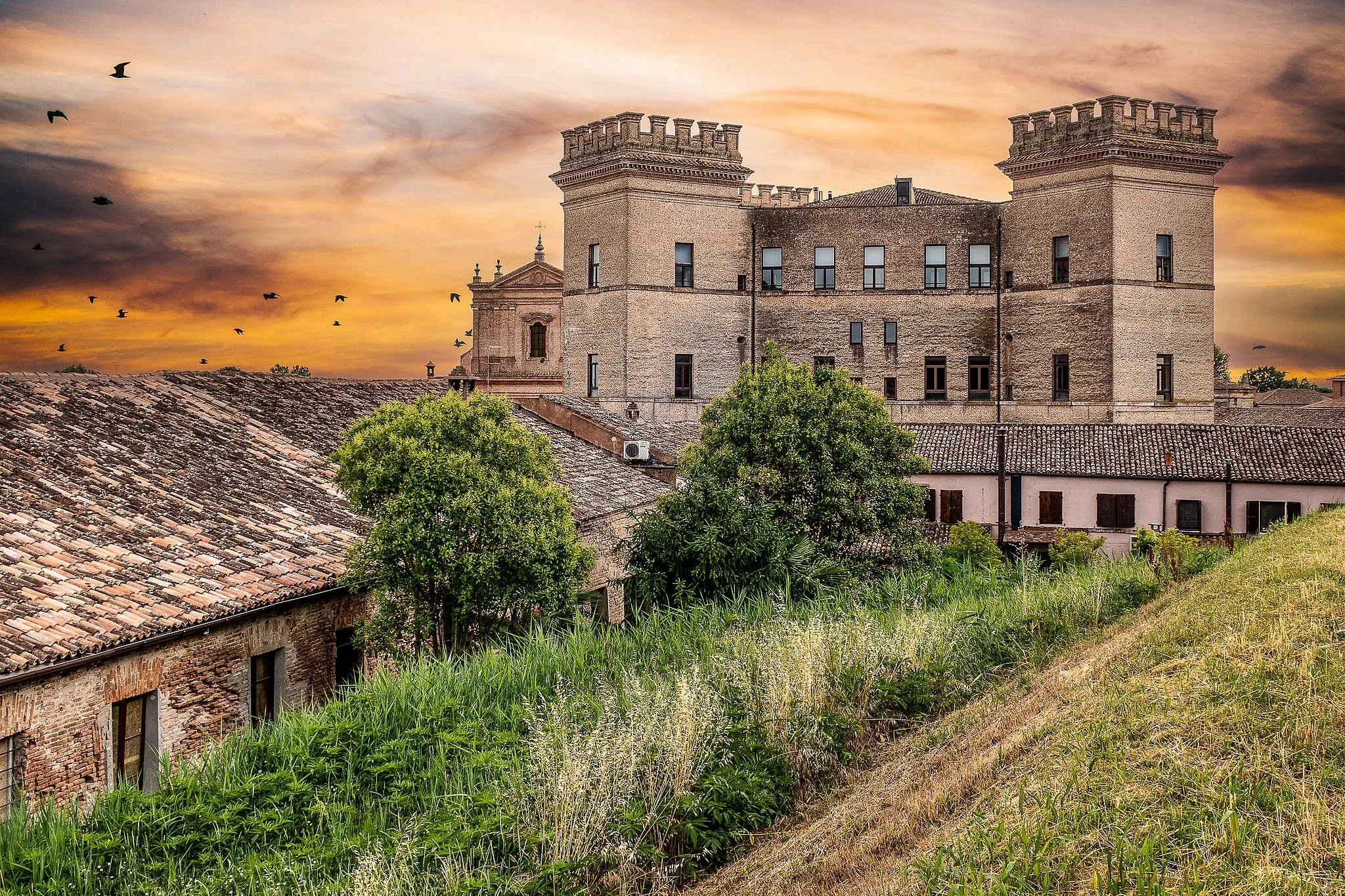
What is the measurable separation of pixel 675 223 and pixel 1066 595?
28178 mm

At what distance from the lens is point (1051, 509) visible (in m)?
32.6

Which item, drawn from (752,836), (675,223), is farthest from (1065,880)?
(675,223)

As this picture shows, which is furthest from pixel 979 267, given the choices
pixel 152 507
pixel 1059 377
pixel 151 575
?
pixel 151 575

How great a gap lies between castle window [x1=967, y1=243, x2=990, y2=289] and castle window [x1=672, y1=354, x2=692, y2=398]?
10960 millimetres

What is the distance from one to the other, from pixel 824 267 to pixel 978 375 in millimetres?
7030

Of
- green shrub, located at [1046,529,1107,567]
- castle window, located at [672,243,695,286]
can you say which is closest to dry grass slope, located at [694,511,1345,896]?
green shrub, located at [1046,529,1107,567]

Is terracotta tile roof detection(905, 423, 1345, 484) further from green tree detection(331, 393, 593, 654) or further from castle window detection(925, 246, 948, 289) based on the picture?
green tree detection(331, 393, 593, 654)

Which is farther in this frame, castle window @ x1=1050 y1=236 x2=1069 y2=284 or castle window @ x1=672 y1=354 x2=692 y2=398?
castle window @ x1=672 y1=354 x2=692 y2=398

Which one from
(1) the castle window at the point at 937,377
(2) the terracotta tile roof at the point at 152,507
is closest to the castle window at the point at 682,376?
(1) the castle window at the point at 937,377

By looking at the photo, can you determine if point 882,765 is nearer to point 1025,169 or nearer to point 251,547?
point 251,547

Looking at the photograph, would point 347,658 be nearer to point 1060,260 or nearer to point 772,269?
point 772,269

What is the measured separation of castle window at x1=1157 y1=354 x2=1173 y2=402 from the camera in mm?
38219

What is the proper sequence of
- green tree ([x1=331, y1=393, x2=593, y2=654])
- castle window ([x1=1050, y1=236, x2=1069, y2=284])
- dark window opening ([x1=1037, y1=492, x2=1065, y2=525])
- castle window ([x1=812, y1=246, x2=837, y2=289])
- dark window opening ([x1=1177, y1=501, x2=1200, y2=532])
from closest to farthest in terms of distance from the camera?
green tree ([x1=331, y1=393, x2=593, y2=654]) → dark window opening ([x1=1177, y1=501, x2=1200, y2=532]) → dark window opening ([x1=1037, y1=492, x2=1065, y2=525]) → castle window ([x1=1050, y1=236, x2=1069, y2=284]) → castle window ([x1=812, y1=246, x2=837, y2=289])

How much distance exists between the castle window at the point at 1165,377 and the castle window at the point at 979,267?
6639 millimetres
